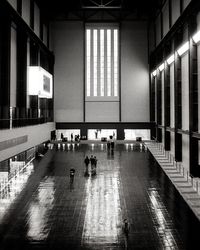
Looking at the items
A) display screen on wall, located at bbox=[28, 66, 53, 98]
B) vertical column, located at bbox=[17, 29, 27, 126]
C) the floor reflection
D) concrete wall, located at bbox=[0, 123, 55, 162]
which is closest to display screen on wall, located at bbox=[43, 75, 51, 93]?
display screen on wall, located at bbox=[28, 66, 53, 98]

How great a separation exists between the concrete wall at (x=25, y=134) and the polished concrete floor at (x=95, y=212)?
1.91 metres

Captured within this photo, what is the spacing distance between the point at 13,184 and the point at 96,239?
11.2 metres

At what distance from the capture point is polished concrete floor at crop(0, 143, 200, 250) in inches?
492

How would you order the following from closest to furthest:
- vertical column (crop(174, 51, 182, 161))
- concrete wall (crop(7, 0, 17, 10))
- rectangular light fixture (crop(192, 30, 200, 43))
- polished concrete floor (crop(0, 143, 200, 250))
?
polished concrete floor (crop(0, 143, 200, 250)) < rectangular light fixture (crop(192, 30, 200, 43)) < concrete wall (crop(7, 0, 17, 10)) < vertical column (crop(174, 51, 182, 161))

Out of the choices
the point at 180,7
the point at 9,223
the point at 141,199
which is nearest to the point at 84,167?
the point at 141,199

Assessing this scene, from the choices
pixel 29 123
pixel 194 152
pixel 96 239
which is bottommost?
pixel 96 239

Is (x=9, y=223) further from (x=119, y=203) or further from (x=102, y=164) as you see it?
(x=102, y=164)

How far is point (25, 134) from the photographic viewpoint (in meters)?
31.2

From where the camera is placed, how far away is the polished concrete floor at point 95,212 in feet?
41.0

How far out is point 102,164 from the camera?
30.7 meters

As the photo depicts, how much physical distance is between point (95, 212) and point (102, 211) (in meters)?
0.38

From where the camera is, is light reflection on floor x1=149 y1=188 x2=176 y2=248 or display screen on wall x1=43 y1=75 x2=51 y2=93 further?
display screen on wall x1=43 y1=75 x2=51 y2=93

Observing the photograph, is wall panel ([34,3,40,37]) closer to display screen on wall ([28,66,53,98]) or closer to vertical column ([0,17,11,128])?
display screen on wall ([28,66,53,98])

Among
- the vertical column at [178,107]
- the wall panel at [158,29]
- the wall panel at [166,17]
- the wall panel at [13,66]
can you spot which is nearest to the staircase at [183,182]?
the vertical column at [178,107]
